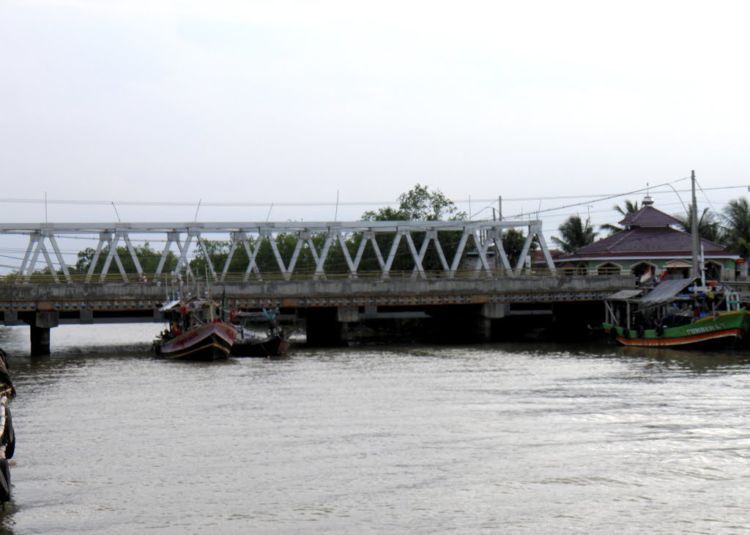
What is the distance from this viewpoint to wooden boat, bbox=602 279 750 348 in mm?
43969

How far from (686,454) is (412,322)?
5102 cm

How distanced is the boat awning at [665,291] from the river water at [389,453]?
37.0 ft

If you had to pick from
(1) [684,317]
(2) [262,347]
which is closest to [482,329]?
(1) [684,317]

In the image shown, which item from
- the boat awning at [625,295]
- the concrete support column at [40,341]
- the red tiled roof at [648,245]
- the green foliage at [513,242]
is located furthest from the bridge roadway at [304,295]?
the green foliage at [513,242]

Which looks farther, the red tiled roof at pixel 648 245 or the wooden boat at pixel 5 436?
the red tiled roof at pixel 648 245

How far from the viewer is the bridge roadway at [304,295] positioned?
168ft

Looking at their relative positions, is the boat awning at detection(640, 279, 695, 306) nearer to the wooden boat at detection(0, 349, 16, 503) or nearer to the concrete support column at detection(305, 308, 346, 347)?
the concrete support column at detection(305, 308, 346, 347)

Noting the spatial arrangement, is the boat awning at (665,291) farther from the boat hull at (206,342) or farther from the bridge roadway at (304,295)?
the boat hull at (206,342)

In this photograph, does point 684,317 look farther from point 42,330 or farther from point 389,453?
point 389,453

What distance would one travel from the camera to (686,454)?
2020 centimetres

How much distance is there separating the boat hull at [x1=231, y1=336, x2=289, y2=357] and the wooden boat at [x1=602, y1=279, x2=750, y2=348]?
14.5 metres

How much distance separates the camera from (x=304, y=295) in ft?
177

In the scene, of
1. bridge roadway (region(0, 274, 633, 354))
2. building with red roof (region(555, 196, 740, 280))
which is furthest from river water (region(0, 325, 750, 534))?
building with red roof (region(555, 196, 740, 280))

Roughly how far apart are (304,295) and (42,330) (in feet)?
→ 39.0
